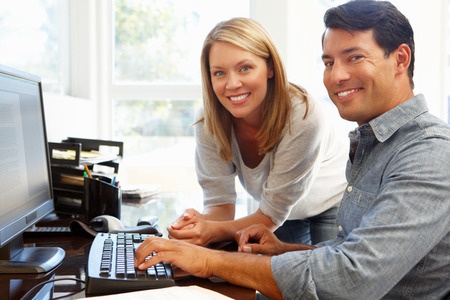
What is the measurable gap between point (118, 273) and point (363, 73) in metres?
0.66

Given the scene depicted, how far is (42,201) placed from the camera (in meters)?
1.31

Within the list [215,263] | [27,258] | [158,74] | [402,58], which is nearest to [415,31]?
[158,74]

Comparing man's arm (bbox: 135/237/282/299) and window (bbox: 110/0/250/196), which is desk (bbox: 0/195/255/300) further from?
window (bbox: 110/0/250/196)

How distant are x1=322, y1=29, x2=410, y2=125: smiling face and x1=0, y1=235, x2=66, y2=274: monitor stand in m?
0.73

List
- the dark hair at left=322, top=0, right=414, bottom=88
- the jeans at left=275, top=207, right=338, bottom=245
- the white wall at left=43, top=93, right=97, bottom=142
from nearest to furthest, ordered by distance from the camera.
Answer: the dark hair at left=322, top=0, right=414, bottom=88 → the jeans at left=275, top=207, right=338, bottom=245 → the white wall at left=43, top=93, right=97, bottom=142

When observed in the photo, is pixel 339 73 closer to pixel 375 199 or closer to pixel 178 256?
pixel 375 199

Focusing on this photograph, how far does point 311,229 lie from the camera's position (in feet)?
6.47

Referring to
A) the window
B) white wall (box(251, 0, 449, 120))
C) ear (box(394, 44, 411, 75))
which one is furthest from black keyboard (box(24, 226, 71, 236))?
white wall (box(251, 0, 449, 120))

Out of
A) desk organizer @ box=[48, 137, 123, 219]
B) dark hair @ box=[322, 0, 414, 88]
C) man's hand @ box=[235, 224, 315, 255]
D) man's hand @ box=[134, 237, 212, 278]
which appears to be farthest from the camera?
desk organizer @ box=[48, 137, 123, 219]

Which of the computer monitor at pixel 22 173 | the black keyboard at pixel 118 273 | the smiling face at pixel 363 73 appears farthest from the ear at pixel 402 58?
the computer monitor at pixel 22 173

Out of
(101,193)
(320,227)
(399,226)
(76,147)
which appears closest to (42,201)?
(101,193)

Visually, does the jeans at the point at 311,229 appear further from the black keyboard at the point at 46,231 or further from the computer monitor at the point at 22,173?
the computer monitor at the point at 22,173

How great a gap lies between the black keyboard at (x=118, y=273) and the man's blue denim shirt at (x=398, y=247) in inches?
8.5

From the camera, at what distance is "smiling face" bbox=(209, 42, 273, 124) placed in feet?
5.11
